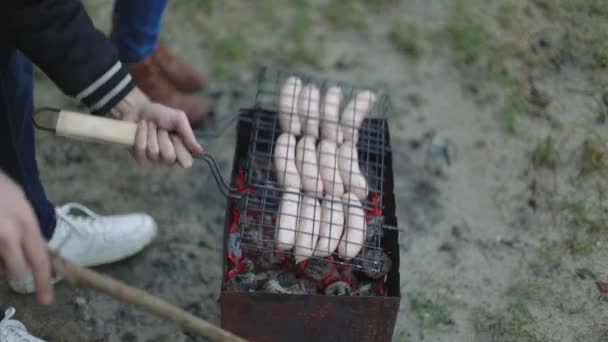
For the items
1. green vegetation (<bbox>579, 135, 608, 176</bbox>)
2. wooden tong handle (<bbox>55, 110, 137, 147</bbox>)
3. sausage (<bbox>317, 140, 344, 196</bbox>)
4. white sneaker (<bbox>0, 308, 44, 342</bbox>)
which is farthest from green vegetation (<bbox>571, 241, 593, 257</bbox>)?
white sneaker (<bbox>0, 308, 44, 342</bbox>)

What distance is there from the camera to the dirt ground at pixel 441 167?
2.75m

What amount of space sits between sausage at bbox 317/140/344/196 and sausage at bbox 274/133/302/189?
105 millimetres

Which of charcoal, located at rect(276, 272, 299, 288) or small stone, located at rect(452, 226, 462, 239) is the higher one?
small stone, located at rect(452, 226, 462, 239)

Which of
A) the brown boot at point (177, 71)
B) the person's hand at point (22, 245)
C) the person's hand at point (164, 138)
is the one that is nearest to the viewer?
the person's hand at point (22, 245)

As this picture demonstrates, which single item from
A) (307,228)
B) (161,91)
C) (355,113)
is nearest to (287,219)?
(307,228)

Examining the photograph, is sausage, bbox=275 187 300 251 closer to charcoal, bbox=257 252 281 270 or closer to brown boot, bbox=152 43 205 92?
charcoal, bbox=257 252 281 270

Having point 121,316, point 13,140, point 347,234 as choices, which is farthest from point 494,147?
point 13,140

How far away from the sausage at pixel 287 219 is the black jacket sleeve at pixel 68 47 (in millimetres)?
698

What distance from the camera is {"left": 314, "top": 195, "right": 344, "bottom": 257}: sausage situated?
2.31 metres

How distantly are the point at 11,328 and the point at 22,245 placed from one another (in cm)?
109

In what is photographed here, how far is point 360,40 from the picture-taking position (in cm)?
404

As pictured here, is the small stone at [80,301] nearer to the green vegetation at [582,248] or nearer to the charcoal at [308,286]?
the charcoal at [308,286]

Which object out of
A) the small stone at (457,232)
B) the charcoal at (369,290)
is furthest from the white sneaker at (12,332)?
the small stone at (457,232)

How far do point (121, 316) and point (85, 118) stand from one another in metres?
1.00
